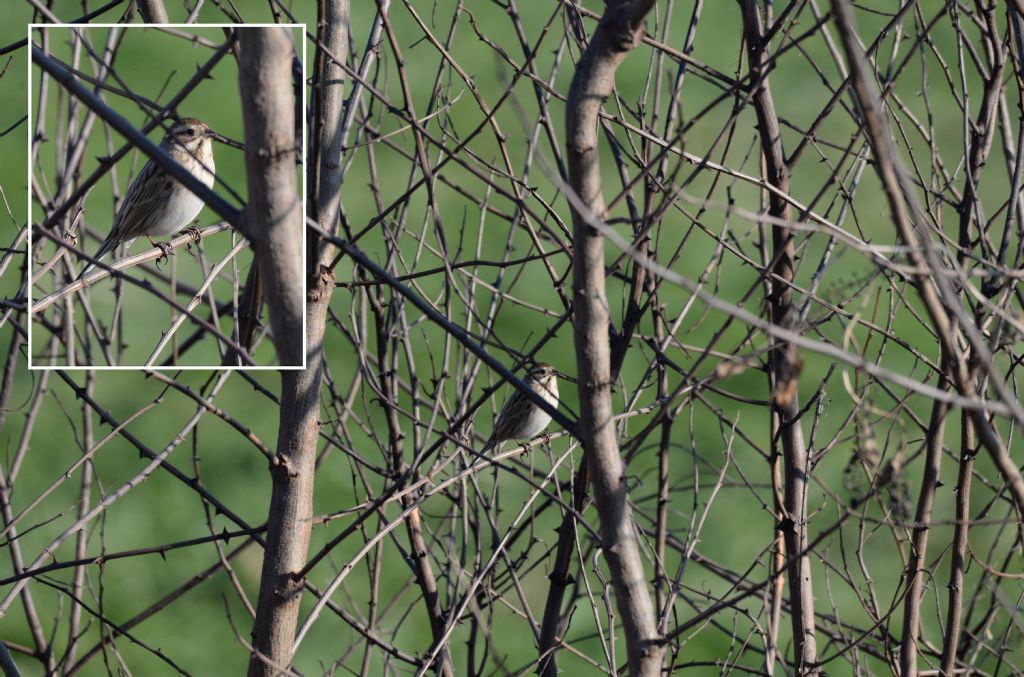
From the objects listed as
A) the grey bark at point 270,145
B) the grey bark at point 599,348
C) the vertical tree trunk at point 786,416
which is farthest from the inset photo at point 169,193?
the vertical tree trunk at point 786,416

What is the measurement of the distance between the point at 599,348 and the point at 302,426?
2.69 ft

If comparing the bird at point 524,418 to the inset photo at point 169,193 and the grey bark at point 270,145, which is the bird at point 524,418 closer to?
the inset photo at point 169,193

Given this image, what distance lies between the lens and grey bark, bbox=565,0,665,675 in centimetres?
178

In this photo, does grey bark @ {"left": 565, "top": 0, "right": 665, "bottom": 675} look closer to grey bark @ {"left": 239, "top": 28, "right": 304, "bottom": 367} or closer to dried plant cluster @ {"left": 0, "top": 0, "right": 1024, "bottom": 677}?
dried plant cluster @ {"left": 0, "top": 0, "right": 1024, "bottom": 677}

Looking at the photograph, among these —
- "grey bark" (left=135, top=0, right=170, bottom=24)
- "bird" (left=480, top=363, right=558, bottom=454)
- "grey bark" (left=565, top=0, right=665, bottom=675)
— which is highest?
"bird" (left=480, top=363, right=558, bottom=454)

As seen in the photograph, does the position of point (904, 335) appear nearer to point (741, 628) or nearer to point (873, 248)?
point (741, 628)

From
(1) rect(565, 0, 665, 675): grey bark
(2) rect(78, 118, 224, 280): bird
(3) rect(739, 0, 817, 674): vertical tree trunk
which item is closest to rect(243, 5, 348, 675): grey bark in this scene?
(1) rect(565, 0, 665, 675): grey bark

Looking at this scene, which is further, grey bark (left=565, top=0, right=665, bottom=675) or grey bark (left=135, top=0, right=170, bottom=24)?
grey bark (left=135, top=0, right=170, bottom=24)

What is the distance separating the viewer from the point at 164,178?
14.4 feet

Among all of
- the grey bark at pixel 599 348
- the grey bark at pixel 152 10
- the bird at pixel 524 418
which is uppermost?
the bird at pixel 524 418

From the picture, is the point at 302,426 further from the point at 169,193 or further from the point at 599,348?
the point at 169,193

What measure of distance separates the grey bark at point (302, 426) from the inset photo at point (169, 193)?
67 mm

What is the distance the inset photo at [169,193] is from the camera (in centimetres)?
194

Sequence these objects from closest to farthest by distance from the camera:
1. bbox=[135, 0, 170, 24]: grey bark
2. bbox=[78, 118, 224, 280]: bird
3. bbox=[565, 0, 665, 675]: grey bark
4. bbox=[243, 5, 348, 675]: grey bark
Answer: bbox=[565, 0, 665, 675]: grey bark, bbox=[243, 5, 348, 675]: grey bark, bbox=[135, 0, 170, 24]: grey bark, bbox=[78, 118, 224, 280]: bird
